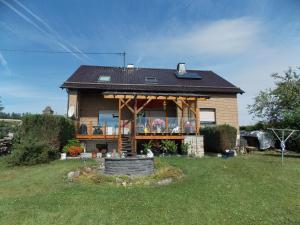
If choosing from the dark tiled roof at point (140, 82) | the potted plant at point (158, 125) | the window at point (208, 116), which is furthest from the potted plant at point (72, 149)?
the window at point (208, 116)

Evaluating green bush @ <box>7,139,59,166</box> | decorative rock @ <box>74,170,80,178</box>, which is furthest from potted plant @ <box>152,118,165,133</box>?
decorative rock @ <box>74,170,80,178</box>

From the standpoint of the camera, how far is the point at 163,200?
6.47 meters

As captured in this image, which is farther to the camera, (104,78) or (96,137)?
(104,78)

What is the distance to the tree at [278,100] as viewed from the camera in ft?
60.8

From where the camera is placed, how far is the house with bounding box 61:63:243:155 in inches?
572

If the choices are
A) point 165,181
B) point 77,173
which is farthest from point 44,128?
point 165,181

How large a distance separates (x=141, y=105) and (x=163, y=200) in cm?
1230

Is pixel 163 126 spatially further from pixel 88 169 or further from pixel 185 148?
pixel 88 169

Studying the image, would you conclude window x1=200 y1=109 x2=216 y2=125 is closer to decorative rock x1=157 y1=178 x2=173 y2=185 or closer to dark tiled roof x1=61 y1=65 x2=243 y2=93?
dark tiled roof x1=61 y1=65 x2=243 y2=93

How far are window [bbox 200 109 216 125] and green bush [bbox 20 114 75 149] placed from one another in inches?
412

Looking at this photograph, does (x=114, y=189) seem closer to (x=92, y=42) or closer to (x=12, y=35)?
(x=12, y=35)

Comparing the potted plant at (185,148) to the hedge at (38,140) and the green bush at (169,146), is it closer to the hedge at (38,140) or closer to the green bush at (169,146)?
the green bush at (169,146)

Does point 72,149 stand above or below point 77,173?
above

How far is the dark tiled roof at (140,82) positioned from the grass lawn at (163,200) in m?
9.45
